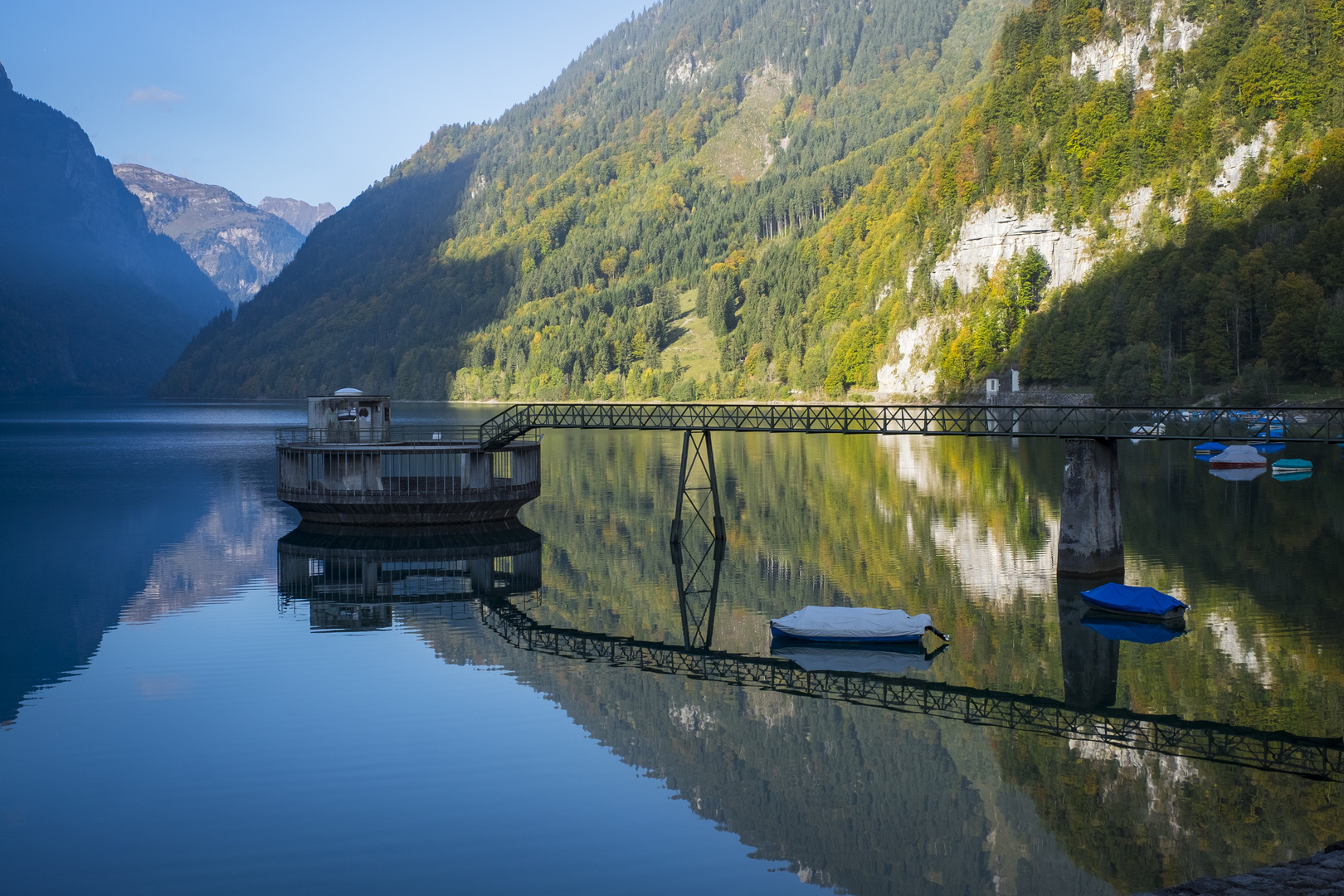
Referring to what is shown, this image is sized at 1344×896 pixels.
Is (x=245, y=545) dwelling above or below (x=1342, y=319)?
below

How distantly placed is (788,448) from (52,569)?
92.3 meters

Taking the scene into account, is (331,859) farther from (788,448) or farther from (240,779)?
(788,448)

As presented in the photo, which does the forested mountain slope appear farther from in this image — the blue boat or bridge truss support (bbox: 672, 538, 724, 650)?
the blue boat

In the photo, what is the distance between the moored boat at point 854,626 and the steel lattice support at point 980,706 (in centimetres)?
217

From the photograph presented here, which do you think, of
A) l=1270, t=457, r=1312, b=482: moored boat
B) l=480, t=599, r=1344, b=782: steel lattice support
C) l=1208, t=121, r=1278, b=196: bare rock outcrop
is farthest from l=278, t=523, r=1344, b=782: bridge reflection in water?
l=1208, t=121, r=1278, b=196: bare rock outcrop

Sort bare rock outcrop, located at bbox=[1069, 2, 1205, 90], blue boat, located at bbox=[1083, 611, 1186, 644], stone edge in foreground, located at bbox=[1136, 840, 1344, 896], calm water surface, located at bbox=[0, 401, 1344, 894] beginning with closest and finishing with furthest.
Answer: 1. stone edge in foreground, located at bbox=[1136, 840, 1344, 896]
2. calm water surface, located at bbox=[0, 401, 1344, 894]
3. blue boat, located at bbox=[1083, 611, 1186, 644]
4. bare rock outcrop, located at bbox=[1069, 2, 1205, 90]

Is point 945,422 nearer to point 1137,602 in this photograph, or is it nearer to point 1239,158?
point 1137,602

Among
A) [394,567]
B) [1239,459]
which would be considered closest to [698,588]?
[394,567]

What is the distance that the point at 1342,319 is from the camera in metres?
125

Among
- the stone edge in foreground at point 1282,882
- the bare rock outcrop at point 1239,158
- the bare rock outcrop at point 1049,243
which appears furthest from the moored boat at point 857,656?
the bare rock outcrop at point 1049,243

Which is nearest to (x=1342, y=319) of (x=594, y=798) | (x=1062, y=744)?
(x=1062, y=744)

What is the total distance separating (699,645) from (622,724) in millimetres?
9519

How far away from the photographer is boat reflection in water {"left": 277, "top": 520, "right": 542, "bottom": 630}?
49.6 metres

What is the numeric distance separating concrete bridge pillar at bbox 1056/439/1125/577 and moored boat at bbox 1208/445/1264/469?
65506mm
